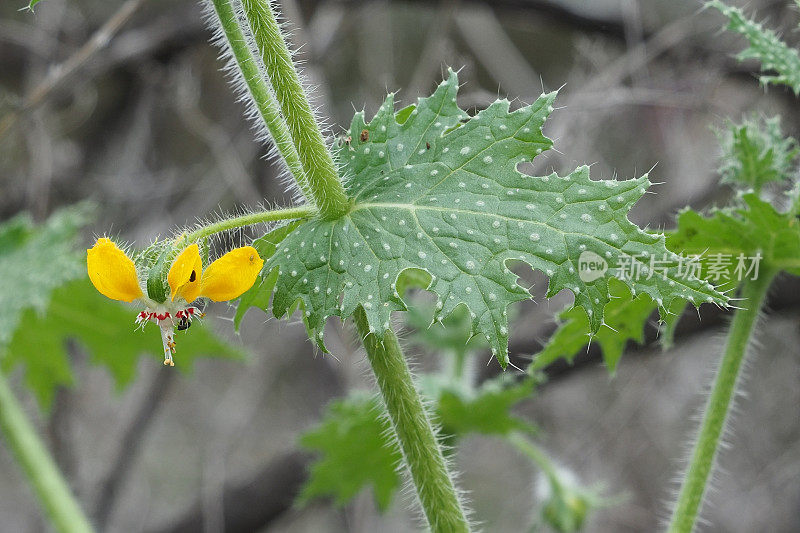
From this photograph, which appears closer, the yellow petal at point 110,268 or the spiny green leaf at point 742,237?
the yellow petal at point 110,268

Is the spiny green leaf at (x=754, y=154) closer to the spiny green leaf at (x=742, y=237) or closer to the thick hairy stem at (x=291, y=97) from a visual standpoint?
the spiny green leaf at (x=742, y=237)

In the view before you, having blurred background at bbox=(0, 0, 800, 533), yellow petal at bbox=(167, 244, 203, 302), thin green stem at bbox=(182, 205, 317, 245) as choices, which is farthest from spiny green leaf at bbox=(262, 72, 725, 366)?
blurred background at bbox=(0, 0, 800, 533)

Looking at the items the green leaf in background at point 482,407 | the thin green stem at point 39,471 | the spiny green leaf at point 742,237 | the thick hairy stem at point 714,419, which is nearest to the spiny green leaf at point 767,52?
the spiny green leaf at point 742,237

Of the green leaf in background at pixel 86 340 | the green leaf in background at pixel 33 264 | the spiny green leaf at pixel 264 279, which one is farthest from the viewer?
the green leaf in background at pixel 86 340

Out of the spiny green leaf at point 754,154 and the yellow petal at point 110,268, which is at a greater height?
the yellow petal at point 110,268

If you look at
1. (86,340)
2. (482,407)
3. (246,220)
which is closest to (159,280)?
(246,220)

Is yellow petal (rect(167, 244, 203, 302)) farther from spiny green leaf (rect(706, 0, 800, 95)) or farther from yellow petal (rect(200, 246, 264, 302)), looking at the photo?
spiny green leaf (rect(706, 0, 800, 95))

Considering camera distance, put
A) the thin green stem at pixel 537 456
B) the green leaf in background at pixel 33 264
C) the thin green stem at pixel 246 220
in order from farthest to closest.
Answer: the thin green stem at pixel 537 456 < the green leaf in background at pixel 33 264 < the thin green stem at pixel 246 220

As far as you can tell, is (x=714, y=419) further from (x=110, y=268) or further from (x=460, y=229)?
(x=110, y=268)
